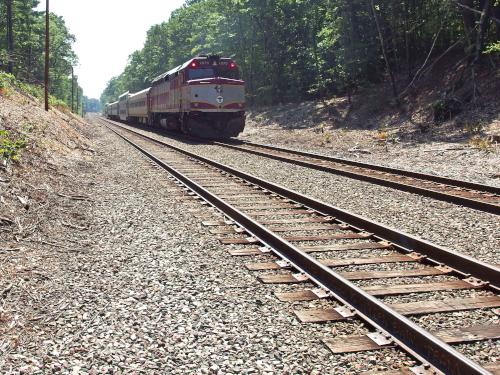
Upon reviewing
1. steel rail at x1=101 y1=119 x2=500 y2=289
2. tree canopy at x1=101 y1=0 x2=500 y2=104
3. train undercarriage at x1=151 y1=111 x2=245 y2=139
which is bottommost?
steel rail at x1=101 y1=119 x2=500 y2=289

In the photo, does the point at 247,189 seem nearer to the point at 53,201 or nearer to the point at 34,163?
the point at 53,201

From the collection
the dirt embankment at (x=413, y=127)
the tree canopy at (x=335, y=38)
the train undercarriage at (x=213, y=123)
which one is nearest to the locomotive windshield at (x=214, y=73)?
the train undercarriage at (x=213, y=123)

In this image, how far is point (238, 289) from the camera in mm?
4809

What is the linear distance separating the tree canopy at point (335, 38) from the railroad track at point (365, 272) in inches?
572

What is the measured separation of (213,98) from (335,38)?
12.1 m

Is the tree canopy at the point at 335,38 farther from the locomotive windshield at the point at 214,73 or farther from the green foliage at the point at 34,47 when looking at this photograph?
the green foliage at the point at 34,47

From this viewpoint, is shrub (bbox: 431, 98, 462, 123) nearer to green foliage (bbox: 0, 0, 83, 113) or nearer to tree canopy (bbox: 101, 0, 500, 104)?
tree canopy (bbox: 101, 0, 500, 104)

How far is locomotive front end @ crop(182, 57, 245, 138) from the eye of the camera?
2208 cm

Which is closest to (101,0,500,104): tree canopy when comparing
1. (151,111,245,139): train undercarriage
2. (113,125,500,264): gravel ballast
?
(151,111,245,139): train undercarriage

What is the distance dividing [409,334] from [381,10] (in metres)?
29.1

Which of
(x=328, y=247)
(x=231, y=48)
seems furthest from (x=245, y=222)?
(x=231, y=48)

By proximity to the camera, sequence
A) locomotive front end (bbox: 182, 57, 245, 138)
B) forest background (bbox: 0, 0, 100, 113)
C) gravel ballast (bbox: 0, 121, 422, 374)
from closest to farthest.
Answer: gravel ballast (bbox: 0, 121, 422, 374) → locomotive front end (bbox: 182, 57, 245, 138) → forest background (bbox: 0, 0, 100, 113)

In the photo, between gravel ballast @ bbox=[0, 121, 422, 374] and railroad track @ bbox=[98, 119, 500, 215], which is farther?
railroad track @ bbox=[98, 119, 500, 215]

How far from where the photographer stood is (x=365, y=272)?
514 centimetres
